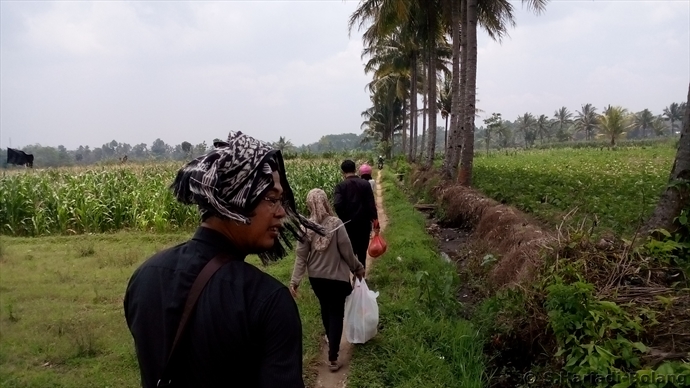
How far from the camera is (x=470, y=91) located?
13992 millimetres

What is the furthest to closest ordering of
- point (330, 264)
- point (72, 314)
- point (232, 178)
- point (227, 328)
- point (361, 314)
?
point (72, 314) < point (361, 314) < point (330, 264) < point (232, 178) < point (227, 328)

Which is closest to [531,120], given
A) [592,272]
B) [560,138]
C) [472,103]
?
[560,138]

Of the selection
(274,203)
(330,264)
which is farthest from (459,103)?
(274,203)

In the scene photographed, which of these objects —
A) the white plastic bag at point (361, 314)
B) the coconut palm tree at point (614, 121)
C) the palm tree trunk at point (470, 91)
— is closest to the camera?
the white plastic bag at point (361, 314)

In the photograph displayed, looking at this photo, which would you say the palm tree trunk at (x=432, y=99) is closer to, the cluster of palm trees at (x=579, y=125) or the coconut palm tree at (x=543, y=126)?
the cluster of palm trees at (x=579, y=125)

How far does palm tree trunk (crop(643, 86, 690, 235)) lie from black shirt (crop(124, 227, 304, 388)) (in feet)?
15.7

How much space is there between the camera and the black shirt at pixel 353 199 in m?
6.23

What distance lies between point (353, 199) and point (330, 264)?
74.0 inches

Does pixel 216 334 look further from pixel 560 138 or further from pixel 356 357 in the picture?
pixel 560 138

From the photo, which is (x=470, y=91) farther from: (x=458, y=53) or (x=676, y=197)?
(x=676, y=197)

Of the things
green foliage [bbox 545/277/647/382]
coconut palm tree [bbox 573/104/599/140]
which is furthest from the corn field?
coconut palm tree [bbox 573/104/599/140]

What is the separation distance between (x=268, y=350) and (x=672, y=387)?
261 centimetres

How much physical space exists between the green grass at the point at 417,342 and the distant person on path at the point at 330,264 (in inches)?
18.5

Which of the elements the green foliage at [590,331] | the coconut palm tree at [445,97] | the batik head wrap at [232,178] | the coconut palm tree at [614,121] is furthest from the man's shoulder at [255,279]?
Result: the coconut palm tree at [614,121]
